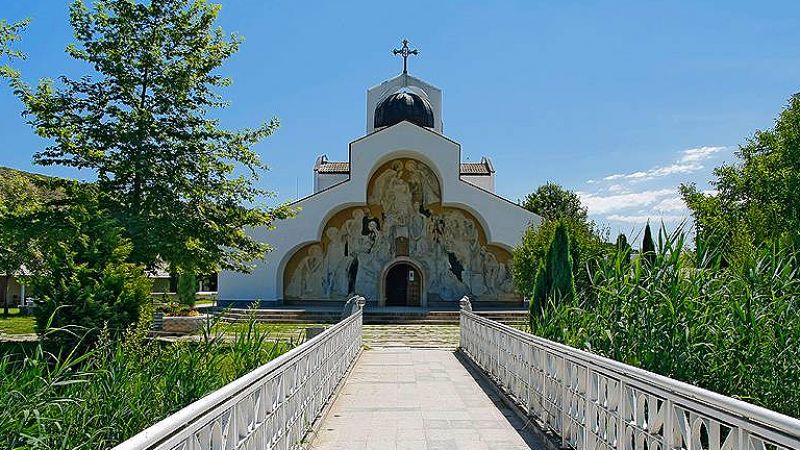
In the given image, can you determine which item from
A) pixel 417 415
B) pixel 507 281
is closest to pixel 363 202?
pixel 507 281

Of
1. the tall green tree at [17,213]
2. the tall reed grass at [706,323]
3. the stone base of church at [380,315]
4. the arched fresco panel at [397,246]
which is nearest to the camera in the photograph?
the tall reed grass at [706,323]

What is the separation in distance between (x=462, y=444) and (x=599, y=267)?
87.2 inches

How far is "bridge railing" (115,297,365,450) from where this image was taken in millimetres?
2778

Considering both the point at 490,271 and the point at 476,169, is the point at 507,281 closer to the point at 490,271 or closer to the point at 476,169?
the point at 490,271

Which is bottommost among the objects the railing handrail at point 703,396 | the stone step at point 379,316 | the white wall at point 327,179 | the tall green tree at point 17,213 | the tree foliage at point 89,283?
the stone step at point 379,316

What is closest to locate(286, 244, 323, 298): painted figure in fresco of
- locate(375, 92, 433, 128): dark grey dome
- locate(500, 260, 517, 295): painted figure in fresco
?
locate(500, 260, 517, 295): painted figure in fresco

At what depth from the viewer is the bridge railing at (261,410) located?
2778 mm

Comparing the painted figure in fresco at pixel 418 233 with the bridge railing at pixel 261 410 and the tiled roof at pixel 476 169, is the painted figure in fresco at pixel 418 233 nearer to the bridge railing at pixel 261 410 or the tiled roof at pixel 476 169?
the tiled roof at pixel 476 169

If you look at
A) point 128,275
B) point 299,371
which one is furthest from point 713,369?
point 128,275

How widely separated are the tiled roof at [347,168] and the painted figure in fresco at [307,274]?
8664mm

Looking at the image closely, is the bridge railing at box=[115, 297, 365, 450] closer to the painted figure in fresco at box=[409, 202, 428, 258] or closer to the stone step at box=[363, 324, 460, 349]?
the stone step at box=[363, 324, 460, 349]

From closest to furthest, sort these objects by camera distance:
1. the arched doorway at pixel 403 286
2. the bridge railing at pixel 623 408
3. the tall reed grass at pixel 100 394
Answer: the bridge railing at pixel 623 408, the tall reed grass at pixel 100 394, the arched doorway at pixel 403 286

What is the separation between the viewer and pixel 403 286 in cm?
2928

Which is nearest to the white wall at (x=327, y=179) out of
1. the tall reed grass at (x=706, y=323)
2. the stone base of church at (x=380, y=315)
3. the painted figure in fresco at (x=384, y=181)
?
the painted figure in fresco at (x=384, y=181)
